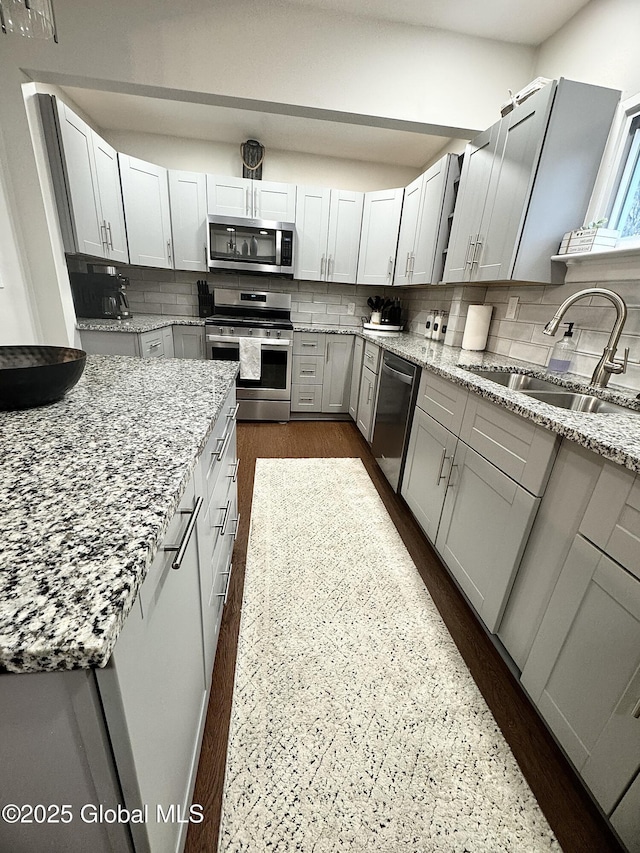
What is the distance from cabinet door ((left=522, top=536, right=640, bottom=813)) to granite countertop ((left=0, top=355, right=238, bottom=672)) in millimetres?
1047

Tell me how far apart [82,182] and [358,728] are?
3.43 metres

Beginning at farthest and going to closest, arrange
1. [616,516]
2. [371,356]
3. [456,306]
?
[371,356], [456,306], [616,516]

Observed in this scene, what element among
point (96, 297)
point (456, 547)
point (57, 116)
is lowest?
point (456, 547)

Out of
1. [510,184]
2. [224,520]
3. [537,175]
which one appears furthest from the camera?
[510,184]

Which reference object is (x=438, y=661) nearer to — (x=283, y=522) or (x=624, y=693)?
(x=624, y=693)

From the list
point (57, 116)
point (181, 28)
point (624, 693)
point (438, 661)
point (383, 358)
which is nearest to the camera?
point (624, 693)

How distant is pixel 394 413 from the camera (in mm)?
2365

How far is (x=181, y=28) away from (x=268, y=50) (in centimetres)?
47

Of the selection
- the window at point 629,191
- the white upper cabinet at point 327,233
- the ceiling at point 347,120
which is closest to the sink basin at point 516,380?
the window at point 629,191

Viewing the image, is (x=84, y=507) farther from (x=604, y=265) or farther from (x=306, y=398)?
(x=306, y=398)

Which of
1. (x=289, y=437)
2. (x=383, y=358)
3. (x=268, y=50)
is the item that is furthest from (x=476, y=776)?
(x=268, y=50)

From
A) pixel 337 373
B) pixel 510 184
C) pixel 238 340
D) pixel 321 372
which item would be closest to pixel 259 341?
pixel 238 340

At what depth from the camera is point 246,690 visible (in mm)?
1191

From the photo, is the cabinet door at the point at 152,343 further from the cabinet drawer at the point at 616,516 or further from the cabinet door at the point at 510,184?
the cabinet drawer at the point at 616,516
